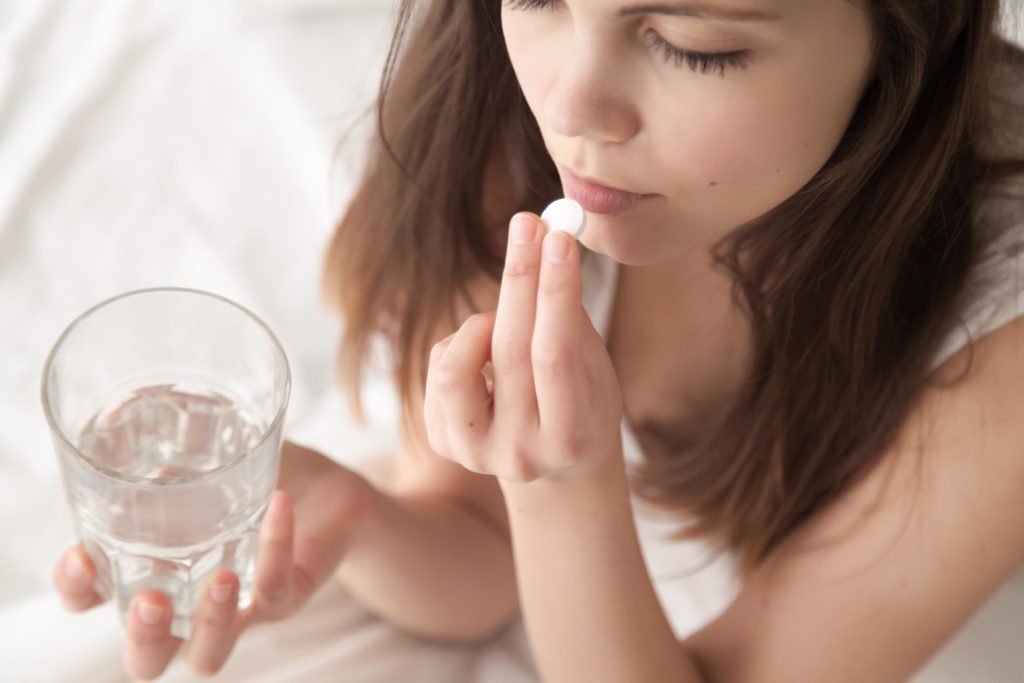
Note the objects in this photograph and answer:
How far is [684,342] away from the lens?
3.16 feet

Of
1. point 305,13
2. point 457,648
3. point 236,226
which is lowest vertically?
point 457,648

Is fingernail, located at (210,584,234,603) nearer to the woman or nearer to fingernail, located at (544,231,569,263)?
the woman

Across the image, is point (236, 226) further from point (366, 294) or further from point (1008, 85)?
point (1008, 85)

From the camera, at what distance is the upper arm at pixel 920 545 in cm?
79

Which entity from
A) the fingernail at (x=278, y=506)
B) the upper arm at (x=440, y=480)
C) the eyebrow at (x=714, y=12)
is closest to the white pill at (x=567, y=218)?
the eyebrow at (x=714, y=12)

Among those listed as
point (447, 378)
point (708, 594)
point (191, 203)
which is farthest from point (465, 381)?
point (191, 203)

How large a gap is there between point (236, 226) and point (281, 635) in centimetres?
45

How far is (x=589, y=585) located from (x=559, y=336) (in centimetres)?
25

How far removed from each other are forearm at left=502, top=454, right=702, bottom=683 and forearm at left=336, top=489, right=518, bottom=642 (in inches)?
6.0

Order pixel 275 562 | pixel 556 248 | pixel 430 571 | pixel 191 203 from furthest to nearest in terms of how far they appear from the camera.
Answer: pixel 191 203
pixel 430 571
pixel 275 562
pixel 556 248

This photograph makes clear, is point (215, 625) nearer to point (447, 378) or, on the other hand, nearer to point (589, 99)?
point (447, 378)

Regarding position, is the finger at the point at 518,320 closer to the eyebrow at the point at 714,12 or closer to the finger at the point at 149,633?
the eyebrow at the point at 714,12

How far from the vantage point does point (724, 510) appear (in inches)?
37.1

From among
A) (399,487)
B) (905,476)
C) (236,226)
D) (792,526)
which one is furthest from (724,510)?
(236,226)
